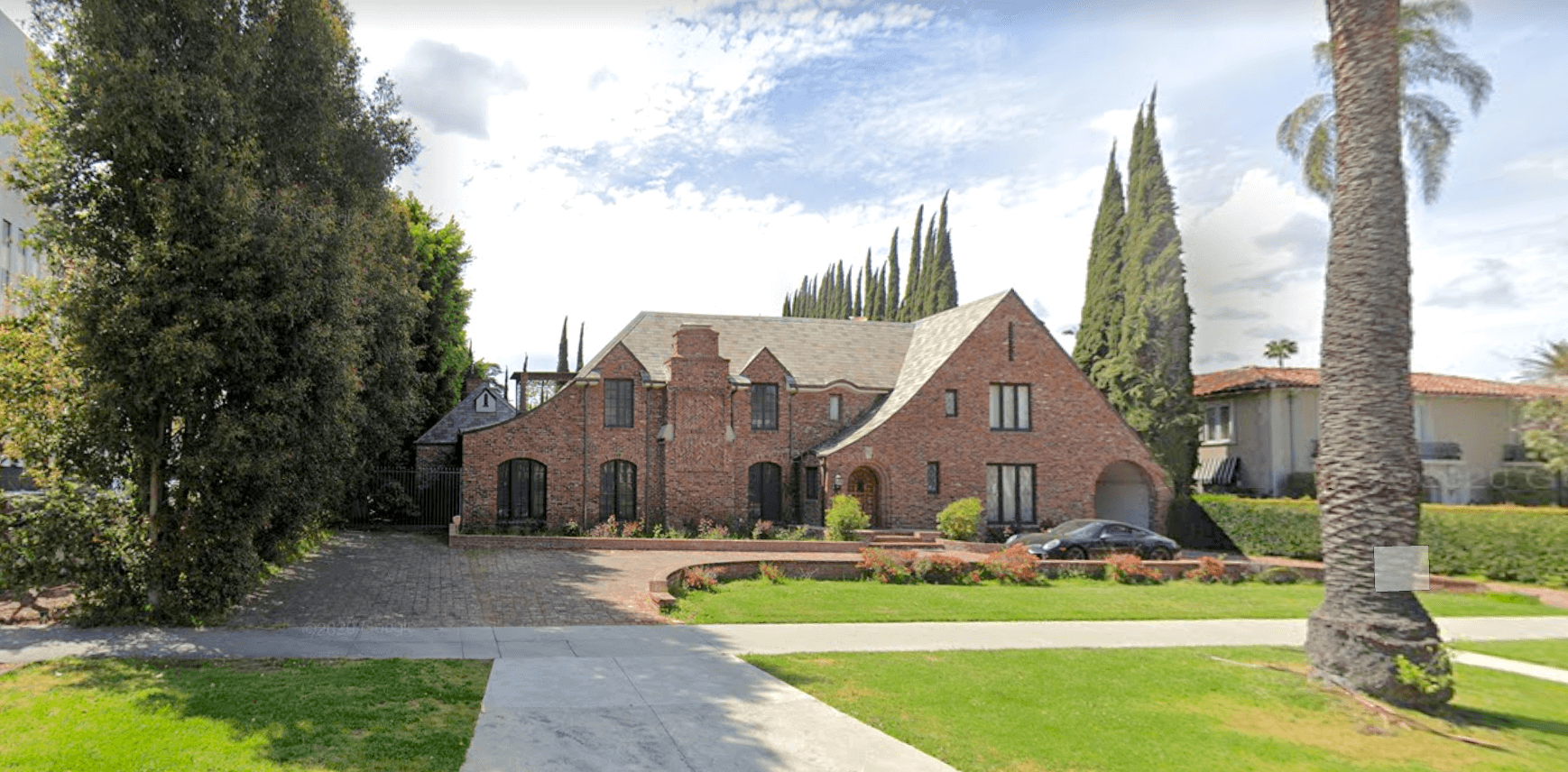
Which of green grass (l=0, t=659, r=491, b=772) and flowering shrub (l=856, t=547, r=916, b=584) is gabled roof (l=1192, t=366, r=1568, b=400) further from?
green grass (l=0, t=659, r=491, b=772)

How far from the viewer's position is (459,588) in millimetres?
18125

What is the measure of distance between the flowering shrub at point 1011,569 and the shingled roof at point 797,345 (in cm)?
1301

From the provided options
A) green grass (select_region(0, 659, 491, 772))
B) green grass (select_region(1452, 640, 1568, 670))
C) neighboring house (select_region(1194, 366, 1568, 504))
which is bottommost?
green grass (select_region(1452, 640, 1568, 670))

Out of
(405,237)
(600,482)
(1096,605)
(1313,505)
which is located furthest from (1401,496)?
(405,237)

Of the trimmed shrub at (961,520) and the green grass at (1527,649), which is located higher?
the trimmed shrub at (961,520)

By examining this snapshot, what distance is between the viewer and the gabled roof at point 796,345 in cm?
3328

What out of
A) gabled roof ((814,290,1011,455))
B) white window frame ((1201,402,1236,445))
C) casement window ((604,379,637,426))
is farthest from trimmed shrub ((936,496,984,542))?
white window frame ((1201,402,1236,445))

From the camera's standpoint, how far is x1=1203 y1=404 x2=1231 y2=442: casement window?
3816cm

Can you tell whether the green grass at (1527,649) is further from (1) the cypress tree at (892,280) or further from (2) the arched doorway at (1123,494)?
(1) the cypress tree at (892,280)

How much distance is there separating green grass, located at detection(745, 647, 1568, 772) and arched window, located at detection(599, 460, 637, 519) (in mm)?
19001

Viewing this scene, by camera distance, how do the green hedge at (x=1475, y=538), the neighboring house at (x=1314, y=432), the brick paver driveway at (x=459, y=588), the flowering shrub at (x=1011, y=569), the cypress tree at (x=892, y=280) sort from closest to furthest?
the brick paver driveway at (x=459, y=588) < the flowering shrub at (x=1011, y=569) < the green hedge at (x=1475, y=538) < the neighboring house at (x=1314, y=432) < the cypress tree at (x=892, y=280)

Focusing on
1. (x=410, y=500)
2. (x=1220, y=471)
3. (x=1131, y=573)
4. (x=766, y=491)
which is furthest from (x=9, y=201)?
(x=1220, y=471)

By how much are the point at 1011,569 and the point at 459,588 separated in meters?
12.3

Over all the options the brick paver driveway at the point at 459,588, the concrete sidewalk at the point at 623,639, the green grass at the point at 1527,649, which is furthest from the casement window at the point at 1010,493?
the green grass at the point at 1527,649
